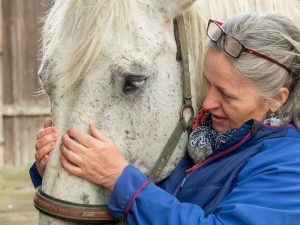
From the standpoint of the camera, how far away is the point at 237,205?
171 centimetres

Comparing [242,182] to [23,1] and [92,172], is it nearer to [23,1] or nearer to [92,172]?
[92,172]

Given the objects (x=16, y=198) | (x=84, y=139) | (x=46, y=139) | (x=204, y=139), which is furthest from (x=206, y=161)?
(x=16, y=198)

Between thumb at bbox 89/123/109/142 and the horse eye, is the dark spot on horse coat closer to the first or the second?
thumb at bbox 89/123/109/142

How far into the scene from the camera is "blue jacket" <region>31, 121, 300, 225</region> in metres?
1.73

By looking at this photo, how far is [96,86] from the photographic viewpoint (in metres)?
1.92

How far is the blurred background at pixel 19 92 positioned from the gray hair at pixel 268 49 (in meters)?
5.29

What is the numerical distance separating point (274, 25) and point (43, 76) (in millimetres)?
828

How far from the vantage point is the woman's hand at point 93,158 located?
1.88 metres

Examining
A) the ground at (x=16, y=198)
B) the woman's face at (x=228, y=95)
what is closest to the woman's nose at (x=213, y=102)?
the woman's face at (x=228, y=95)

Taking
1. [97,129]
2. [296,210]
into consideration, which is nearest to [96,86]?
[97,129]

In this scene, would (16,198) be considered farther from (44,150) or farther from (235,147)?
(235,147)

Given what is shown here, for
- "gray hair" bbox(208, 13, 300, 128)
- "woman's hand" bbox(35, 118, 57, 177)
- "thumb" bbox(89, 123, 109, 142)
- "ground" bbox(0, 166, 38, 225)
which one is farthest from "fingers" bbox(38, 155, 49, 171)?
"ground" bbox(0, 166, 38, 225)

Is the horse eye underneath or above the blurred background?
above

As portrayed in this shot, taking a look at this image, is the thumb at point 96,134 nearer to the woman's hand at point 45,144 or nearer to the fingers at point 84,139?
the fingers at point 84,139
